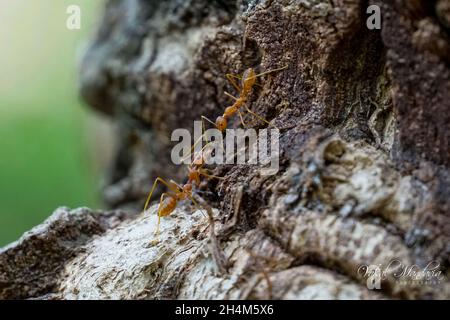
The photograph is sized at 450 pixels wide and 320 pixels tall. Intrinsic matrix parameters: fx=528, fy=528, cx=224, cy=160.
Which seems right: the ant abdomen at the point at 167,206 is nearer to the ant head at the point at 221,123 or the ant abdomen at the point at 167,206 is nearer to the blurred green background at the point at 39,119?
the ant head at the point at 221,123

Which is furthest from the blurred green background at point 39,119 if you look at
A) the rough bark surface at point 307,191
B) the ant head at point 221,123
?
the rough bark surface at point 307,191

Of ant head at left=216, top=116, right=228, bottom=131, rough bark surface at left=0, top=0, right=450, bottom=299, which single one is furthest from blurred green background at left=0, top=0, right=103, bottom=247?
rough bark surface at left=0, top=0, right=450, bottom=299

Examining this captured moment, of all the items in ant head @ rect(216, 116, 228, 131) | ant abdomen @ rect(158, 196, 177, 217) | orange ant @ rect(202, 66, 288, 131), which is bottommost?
ant abdomen @ rect(158, 196, 177, 217)

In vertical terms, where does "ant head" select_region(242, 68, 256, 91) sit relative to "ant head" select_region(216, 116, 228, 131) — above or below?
above

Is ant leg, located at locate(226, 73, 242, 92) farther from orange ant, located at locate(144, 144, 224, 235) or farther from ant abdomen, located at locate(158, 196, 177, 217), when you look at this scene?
ant abdomen, located at locate(158, 196, 177, 217)

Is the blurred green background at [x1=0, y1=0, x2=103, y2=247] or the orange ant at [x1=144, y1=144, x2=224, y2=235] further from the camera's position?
the blurred green background at [x1=0, y1=0, x2=103, y2=247]

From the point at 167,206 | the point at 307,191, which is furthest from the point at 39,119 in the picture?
the point at 307,191

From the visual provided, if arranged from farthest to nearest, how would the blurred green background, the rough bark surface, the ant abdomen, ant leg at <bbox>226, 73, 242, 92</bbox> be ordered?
the blurred green background
ant leg at <bbox>226, 73, 242, 92</bbox>
the ant abdomen
the rough bark surface

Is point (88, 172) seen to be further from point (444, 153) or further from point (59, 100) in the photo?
point (444, 153)
